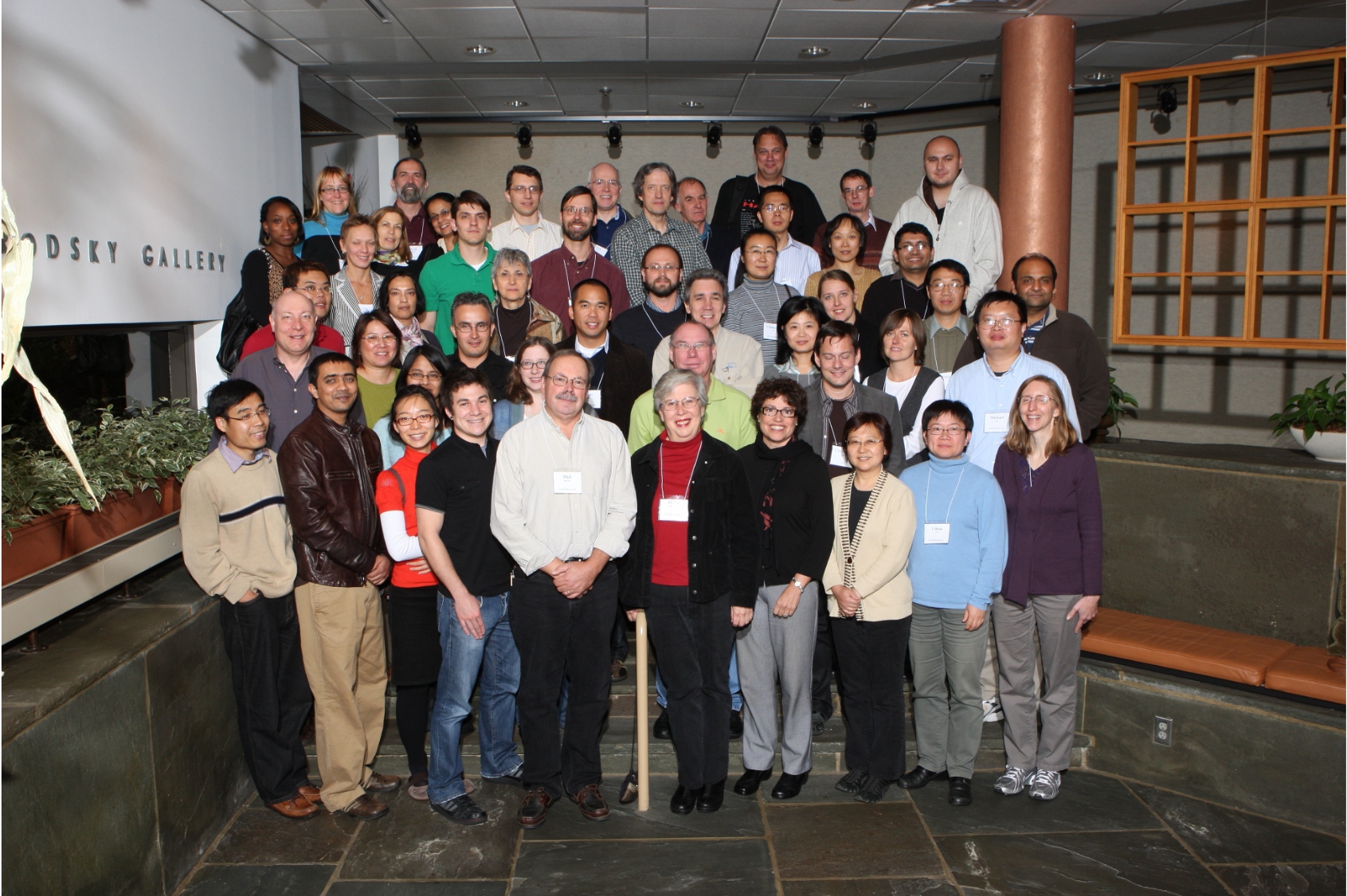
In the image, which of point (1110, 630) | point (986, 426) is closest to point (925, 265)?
point (986, 426)

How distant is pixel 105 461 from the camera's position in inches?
132

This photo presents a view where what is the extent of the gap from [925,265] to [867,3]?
157 centimetres

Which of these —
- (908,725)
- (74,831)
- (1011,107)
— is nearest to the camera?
(74,831)

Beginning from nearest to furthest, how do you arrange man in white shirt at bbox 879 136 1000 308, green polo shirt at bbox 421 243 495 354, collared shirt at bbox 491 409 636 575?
collared shirt at bbox 491 409 636 575 < green polo shirt at bbox 421 243 495 354 < man in white shirt at bbox 879 136 1000 308

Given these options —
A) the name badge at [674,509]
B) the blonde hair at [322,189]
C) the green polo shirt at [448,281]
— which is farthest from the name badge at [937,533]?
the blonde hair at [322,189]

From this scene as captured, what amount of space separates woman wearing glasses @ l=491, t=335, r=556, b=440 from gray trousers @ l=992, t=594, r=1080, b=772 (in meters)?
1.92

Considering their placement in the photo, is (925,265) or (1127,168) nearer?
(925,265)

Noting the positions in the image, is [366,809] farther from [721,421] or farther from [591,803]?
[721,421]

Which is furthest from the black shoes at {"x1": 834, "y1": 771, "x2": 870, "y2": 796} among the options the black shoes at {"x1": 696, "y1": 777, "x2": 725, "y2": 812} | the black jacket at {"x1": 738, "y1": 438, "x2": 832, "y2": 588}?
the black jacket at {"x1": 738, "y1": 438, "x2": 832, "y2": 588}

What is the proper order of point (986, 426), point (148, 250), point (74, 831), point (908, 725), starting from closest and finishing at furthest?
point (74, 831) < point (986, 426) < point (908, 725) < point (148, 250)

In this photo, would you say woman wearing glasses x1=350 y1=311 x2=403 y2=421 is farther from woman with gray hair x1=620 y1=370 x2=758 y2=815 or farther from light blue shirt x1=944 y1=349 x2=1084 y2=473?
light blue shirt x1=944 y1=349 x2=1084 y2=473

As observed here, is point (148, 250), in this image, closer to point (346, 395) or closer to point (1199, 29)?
point (346, 395)

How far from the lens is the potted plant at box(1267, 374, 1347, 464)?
421 cm

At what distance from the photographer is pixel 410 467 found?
3395mm
